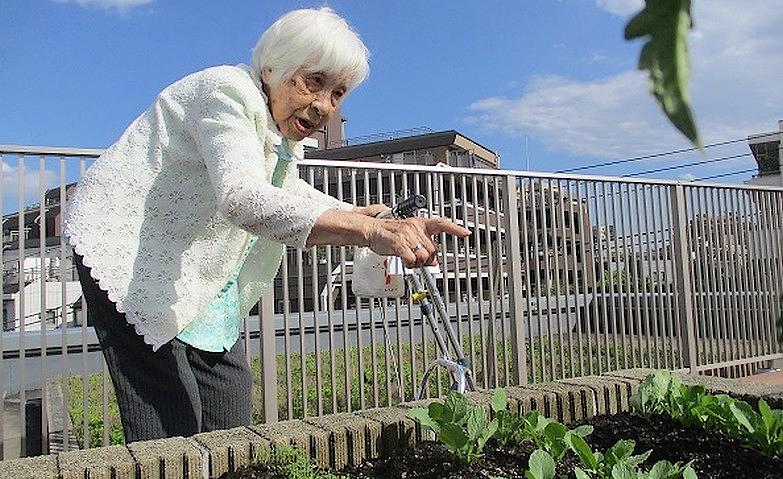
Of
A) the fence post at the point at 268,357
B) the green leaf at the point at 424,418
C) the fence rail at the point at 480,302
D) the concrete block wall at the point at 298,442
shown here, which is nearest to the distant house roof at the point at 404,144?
the fence rail at the point at 480,302

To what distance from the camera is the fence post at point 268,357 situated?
3.67 meters

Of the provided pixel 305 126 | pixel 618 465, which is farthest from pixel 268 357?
pixel 618 465

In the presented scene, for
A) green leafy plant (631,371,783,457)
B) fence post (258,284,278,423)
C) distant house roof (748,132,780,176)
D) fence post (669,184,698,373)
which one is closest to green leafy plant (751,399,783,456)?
green leafy plant (631,371,783,457)

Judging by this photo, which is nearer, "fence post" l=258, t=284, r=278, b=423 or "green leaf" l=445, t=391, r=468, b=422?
"green leaf" l=445, t=391, r=468, b=422

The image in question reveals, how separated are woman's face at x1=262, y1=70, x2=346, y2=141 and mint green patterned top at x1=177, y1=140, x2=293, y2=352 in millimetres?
55

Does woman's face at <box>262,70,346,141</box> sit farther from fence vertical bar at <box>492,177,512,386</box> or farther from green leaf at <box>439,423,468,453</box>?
fence vertical bar at <box>492,177,512,386</box>

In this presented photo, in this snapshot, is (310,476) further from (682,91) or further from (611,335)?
(611,335)

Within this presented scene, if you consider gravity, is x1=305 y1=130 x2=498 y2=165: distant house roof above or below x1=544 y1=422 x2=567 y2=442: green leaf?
above

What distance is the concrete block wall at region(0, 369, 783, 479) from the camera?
159 centimetres

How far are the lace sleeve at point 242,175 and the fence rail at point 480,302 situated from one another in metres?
Result: 1.87

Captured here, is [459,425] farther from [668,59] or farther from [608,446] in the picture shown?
[668,59]

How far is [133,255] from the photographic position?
68.8 inches

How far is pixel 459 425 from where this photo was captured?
6.03 ft

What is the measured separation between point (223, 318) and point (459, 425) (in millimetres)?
632
